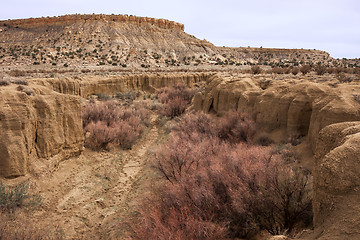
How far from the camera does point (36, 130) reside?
30.0ft

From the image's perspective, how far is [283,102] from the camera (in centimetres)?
1053

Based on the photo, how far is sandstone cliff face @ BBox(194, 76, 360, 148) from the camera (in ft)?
25.5

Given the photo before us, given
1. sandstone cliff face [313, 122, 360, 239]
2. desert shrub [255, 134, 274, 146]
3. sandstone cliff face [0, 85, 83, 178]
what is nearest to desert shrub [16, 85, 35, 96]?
sandstone cliff face [0, 85, 83, 178]

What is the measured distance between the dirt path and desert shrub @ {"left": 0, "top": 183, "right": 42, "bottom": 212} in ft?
1.23

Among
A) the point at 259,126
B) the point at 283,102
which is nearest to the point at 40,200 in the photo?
the point at 259,126

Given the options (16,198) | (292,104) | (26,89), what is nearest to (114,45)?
(26,89)

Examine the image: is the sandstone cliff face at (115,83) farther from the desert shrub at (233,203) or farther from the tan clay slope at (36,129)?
the desert shrub at (233,203)

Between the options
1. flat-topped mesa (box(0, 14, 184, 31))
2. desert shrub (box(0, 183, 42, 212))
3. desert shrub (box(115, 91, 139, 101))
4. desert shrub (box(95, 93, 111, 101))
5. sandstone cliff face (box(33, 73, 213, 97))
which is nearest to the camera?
desert shrub (box(0, 183, 42, 212))

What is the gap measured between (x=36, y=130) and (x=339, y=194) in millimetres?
9702

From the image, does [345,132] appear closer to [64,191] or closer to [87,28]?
[64,191]

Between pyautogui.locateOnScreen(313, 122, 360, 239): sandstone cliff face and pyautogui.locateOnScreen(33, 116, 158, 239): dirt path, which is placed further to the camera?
pyautogui.locateOnScreen(33, 116, 158, 239): dirt path

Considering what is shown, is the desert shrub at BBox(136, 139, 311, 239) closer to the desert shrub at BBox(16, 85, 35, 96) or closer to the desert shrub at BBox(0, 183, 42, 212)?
the desert shrub at BBox(0, 183, 42, 212)

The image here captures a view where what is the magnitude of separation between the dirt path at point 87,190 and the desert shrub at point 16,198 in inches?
14.8

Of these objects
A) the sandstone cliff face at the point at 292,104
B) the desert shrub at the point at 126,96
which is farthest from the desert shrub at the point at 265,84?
the desert shrub at the point at 126,96
